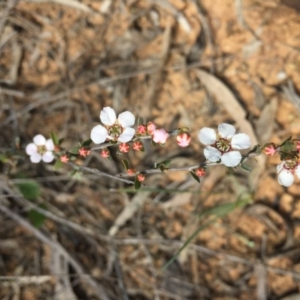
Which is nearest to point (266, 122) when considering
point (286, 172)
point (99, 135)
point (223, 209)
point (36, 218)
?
point (223, 209)

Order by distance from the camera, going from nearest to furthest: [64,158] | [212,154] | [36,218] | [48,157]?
[212,154]
[64,158]
[48,157]
[36,218]

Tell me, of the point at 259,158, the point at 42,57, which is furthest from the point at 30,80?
the point at 259,158

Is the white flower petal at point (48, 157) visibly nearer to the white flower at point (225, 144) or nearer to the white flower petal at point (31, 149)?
the white flower petal at point (31, 149)

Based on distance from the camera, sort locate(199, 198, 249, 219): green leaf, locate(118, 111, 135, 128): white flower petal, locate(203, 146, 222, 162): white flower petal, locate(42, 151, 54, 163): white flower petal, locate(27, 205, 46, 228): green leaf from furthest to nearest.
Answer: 1. locate(27, 205, 46, 228): green leaf
2. locate(199, 198, 249, 219): green leaf
3. locate(42, 151, 54, 163): white flower petal
4. locate(118, 111, 135, 128): white flower petal
5. locate(203, 146, 222, 162): white flower petal

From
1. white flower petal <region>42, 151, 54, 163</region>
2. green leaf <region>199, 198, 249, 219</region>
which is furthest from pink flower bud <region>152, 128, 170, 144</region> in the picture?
green leaf <region>199, 198, 249, 219</region>

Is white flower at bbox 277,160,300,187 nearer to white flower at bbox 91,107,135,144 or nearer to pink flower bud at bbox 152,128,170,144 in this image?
pink flower bud at bbox 152,128,170,144

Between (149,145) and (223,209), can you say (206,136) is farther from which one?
(149,145)

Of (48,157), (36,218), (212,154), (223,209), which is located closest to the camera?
(212,154)

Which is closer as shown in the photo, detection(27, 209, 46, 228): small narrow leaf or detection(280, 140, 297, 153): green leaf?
detection(280, 140, 297, 153): green leaf
